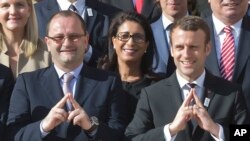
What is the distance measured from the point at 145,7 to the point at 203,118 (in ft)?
9.38

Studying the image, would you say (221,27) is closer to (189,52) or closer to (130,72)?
(130,72)

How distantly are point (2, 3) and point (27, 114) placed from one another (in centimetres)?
139

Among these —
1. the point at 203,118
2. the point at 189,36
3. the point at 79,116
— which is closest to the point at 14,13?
the point at 79,116

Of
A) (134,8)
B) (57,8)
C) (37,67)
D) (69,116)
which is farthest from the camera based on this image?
(134,8)

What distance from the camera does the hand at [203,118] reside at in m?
5.35

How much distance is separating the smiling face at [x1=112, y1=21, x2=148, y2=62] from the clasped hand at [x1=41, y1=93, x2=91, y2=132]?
1217 millimetres

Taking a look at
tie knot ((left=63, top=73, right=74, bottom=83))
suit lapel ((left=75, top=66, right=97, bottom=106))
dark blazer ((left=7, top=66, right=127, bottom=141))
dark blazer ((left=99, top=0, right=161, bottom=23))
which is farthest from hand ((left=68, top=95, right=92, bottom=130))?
dark blazer ((left=99, top=0, right=161, bottom=23))

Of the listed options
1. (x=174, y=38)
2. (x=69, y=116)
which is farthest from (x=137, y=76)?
(x=69, y=116)

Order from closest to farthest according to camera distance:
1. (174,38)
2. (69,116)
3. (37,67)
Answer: (69,116), (174,38), (37,67)

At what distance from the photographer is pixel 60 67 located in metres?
5.88

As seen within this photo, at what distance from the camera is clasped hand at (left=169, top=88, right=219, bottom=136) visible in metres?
5.33

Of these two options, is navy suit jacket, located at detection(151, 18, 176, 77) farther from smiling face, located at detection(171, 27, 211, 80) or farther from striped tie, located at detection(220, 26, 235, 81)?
smiling face, located at detection(171, 27, 211, 80)

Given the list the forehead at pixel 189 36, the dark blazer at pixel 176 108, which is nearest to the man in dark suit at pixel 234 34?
the dark blazer at pixel 176 108

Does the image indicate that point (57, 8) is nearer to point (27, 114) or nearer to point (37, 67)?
point (37, 67)
